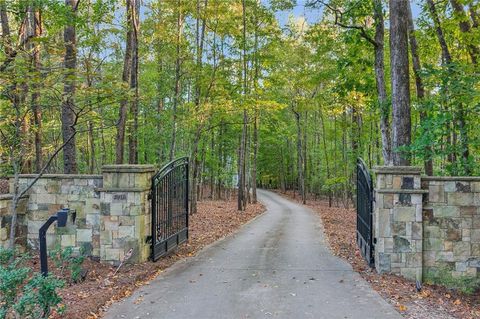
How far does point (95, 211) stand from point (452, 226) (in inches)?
232

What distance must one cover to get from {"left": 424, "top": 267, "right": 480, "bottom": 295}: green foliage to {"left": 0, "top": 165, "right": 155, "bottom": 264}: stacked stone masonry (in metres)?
4.74

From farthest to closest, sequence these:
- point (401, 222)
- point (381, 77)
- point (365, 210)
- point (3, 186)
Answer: point (381, 77)
point (3, 186)
point (365, 210)
point (401, 222)

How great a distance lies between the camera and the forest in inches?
264

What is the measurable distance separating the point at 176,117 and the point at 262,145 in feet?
72.8

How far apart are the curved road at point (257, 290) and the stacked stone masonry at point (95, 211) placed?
0.97 meters

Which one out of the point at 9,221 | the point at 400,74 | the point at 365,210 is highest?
the point at 400,74

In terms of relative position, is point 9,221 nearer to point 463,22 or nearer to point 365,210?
point 365,210

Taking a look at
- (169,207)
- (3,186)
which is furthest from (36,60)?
(169,207)

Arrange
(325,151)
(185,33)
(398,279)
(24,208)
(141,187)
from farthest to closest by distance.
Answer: (325,151), (185,33), (24,208), (141,187), (398,279)

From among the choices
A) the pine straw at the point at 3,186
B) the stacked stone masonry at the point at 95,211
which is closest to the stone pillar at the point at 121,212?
the stacked stone masonry at the point at 95,211

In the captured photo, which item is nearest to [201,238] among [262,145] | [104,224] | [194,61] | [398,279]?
[104,224]

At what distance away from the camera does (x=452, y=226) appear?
19.5 ft

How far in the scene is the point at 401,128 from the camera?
7648 millimetres

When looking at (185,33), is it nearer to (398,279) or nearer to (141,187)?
(141,187)
